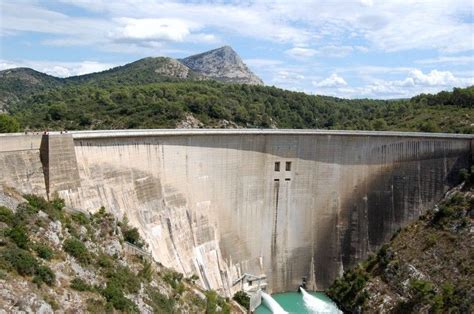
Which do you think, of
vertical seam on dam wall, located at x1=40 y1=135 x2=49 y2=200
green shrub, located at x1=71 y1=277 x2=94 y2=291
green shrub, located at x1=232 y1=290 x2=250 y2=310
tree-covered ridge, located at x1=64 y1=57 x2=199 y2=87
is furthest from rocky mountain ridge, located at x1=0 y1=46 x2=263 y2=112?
green shrub, located at x1=71 y1=277 x2=94 y2=291

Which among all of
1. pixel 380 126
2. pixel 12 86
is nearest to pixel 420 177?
pixel 380 126

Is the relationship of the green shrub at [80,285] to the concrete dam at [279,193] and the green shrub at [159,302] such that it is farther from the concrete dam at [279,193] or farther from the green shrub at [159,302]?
the concrete dam at [279,193]

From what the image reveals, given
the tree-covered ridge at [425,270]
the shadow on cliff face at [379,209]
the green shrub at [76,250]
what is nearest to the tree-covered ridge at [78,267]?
the green shrub at [76,250]

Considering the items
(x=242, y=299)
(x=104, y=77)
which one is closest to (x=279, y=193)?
(x=242, y=299)

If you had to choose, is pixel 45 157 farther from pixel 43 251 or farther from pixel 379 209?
pixel 379 209

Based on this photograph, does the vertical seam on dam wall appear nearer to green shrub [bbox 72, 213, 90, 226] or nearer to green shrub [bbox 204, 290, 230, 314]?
green shrub [bbox 72, 213, 90, 226]

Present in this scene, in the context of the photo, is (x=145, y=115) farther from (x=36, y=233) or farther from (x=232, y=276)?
(x=36, y=233)

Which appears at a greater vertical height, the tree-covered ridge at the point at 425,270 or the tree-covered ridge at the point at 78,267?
the tree-covered ridge at the point at 78,267
